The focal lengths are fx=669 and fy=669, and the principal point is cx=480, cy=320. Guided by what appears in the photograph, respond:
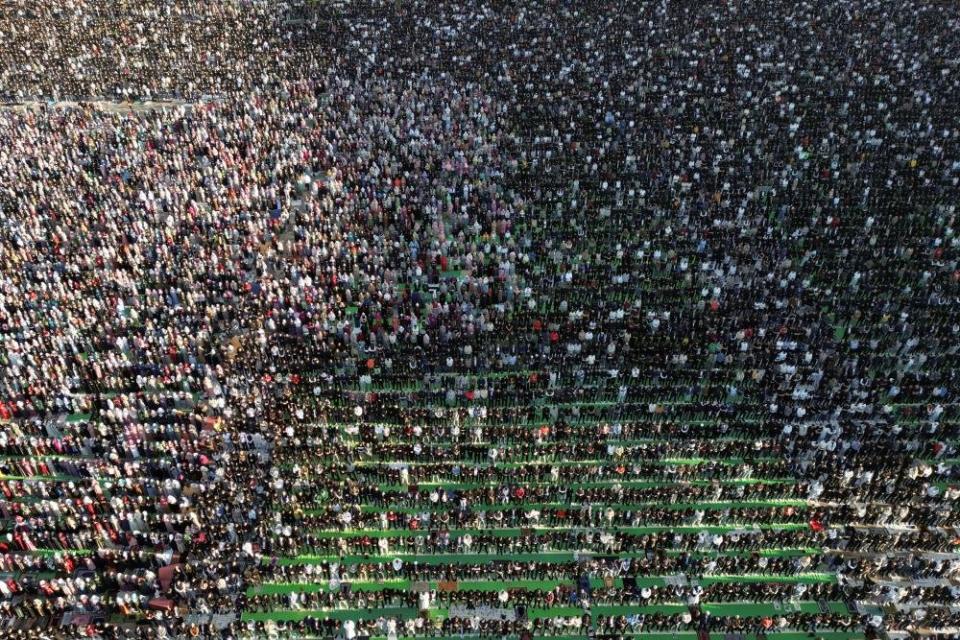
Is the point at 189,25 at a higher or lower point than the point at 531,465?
higher

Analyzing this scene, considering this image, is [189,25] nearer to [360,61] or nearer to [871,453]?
[360,61]

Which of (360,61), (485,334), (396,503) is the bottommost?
(396,503)

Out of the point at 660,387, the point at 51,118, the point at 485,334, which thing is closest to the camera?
the point at 660,387

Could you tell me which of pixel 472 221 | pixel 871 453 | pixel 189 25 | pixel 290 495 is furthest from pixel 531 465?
pixel 189 25

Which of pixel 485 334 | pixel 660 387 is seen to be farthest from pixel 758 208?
pixel 485 334

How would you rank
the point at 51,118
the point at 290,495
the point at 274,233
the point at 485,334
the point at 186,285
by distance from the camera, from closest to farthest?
the point at 290,495 < the point at 485,334 < the point at 186,285 < the point at 274,233 < the point at 51,118

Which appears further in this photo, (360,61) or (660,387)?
(360,61)

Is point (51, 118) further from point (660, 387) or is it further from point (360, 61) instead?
point (660, 387)
